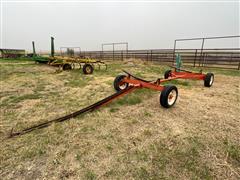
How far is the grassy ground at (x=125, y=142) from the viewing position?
1717 millimetres

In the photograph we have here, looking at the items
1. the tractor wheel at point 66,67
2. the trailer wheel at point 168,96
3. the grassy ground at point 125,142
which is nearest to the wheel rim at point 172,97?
the trailer wheel at point 168,96

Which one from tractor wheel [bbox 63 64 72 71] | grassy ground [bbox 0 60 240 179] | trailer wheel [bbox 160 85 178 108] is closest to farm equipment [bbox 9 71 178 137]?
trailer wheel [bbox 160 85 178 108]

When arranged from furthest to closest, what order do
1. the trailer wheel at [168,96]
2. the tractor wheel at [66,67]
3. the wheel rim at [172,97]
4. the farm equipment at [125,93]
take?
the tractor wheel at [66,67] → the wheel rim at [172,97] → the trailer wheel at [168,96] → the farm equipment at [125,93]

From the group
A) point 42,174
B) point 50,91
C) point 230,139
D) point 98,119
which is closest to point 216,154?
point 230,139

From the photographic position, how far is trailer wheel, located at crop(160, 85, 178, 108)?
3.17 meters

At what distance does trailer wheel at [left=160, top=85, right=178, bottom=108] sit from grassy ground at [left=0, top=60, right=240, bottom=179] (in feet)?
0.51

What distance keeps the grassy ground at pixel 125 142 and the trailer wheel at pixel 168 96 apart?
16 cm

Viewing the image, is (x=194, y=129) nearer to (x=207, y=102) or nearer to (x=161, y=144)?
(x=161, y=144)

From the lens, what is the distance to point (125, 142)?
7.23ft

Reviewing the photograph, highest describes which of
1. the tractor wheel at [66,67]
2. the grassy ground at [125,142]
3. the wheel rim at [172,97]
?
the tractor wheel at [66,67]

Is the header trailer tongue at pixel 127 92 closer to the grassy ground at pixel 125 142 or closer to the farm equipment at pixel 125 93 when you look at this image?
the farm equipment at pixel 125 93

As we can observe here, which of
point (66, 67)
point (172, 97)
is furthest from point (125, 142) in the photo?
point (66, 67)

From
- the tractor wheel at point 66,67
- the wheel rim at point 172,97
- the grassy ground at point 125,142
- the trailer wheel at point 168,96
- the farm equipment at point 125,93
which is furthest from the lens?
the tractor wheel at point 66,67

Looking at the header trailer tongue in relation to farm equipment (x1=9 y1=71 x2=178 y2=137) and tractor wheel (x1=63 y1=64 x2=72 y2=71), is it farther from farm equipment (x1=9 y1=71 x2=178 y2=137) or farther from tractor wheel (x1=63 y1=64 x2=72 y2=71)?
tractor wheel (x1=63 y1=64 x2=72 y2=71)
